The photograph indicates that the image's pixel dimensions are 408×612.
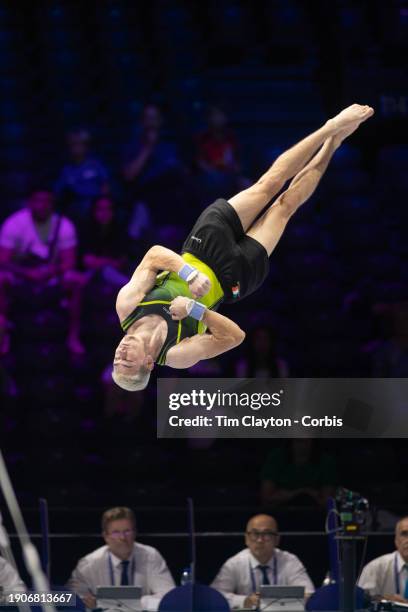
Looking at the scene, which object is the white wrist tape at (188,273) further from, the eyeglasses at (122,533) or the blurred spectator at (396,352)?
the blurred spectator at (396,352)

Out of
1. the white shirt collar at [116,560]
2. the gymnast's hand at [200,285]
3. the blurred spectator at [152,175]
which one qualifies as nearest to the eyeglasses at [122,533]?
the white shirt collar at [116,560]

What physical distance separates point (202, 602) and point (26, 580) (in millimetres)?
2067

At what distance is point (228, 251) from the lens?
8227 mm

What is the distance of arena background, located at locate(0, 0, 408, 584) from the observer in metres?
10.9

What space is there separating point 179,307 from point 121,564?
8.91 feet

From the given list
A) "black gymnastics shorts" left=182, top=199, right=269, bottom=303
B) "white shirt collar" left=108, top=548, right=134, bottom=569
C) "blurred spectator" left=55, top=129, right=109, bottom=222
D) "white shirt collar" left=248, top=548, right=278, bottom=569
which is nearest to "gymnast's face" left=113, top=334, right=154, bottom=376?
"black gymnastics shorts" left=182, top=199, right=269, bottom=303

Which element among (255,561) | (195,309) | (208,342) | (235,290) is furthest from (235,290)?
(255,561)

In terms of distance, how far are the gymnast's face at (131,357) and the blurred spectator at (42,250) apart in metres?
4.05

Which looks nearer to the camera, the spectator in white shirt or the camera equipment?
the camera equipment

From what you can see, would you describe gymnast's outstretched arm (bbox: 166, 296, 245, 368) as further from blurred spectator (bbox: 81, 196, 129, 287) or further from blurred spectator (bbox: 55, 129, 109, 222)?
blurred spectator (bbox: 55, 129, 109, 222)

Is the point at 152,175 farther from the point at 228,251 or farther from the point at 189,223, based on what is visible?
the point at 228,251

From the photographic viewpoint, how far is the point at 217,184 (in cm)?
1247

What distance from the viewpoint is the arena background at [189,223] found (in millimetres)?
10859

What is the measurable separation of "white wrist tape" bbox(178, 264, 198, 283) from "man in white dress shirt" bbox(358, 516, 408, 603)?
2.98 metres
